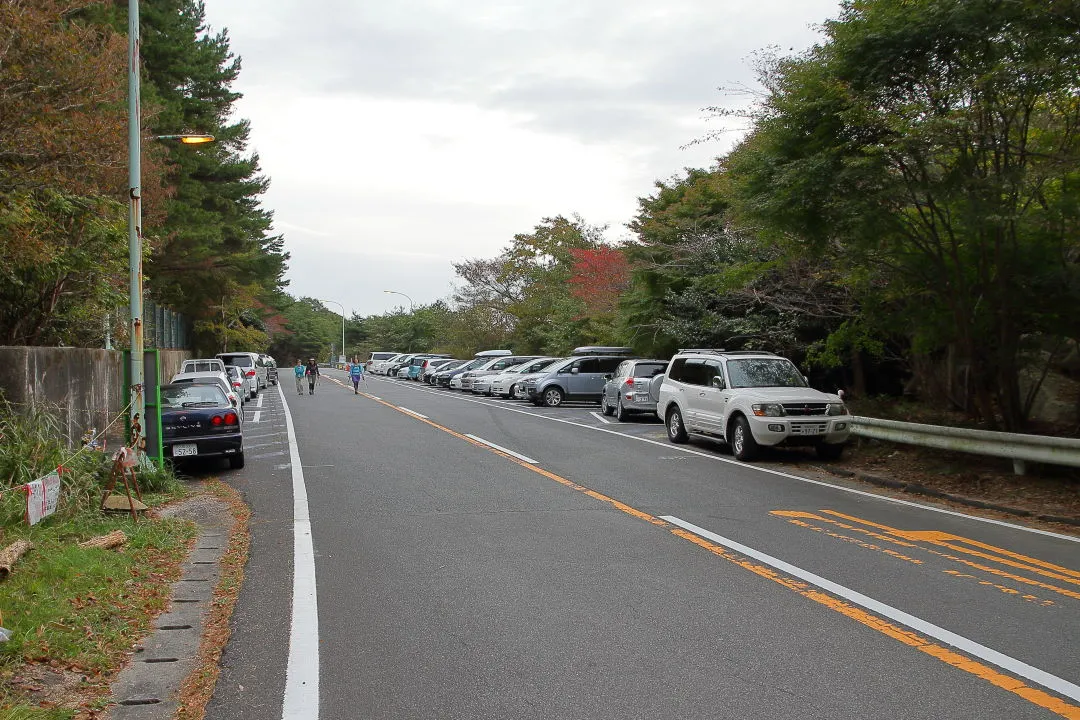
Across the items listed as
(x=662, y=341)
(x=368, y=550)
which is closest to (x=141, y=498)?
(x=368, y=550)

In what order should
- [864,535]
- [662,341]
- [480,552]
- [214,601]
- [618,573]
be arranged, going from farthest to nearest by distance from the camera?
[662,341], [864,535], [480,552], [618,573], [214,601]

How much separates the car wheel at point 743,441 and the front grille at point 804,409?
68cm

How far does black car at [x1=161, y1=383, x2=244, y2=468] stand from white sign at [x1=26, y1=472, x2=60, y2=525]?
4.18m

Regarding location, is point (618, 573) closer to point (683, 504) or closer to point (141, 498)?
point (683, 504)

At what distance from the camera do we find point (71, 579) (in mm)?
6398

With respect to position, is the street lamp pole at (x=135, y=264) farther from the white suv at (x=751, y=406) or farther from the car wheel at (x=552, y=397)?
the car wheel at (x=552, y=397)

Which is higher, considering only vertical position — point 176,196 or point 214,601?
point 176,196

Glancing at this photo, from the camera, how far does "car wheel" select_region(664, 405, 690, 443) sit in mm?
17211

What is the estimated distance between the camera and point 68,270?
15.1 m

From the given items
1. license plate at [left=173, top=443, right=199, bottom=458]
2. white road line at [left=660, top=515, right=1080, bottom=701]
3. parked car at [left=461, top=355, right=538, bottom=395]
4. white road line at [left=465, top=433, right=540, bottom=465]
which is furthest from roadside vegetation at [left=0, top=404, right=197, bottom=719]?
parked car at [left=461, top=355, right=538, bottom=395]

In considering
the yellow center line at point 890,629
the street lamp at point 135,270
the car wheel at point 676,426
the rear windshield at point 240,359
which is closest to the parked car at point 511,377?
the rear windshield at point 240,359

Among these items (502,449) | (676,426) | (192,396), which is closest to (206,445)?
(192,396)

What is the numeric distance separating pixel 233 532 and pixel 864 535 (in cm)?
625

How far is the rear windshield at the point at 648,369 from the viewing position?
23422 millimetres
